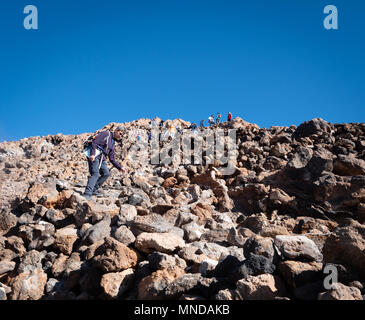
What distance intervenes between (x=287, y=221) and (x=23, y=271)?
Answer: 536 cm

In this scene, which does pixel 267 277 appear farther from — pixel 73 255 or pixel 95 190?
pixel 95 190

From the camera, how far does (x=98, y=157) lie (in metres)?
7.33

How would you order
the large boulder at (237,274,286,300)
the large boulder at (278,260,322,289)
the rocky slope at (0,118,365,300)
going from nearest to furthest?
the large boulder at (237,274,286,300) → the large boulder at (278,260,322,289) → the rocky slope at (0,118,365,300)

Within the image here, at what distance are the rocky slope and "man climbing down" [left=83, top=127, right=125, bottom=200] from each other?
→ 453 mm

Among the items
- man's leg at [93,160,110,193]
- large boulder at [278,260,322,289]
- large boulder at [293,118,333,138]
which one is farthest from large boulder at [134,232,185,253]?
large boulder at [293,118,333,138]

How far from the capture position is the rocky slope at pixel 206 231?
308 centimetres

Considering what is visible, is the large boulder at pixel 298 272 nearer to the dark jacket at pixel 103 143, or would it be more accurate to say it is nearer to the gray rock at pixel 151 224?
the gray rock at pixel 151 224

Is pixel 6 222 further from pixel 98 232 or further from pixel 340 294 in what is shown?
pixel 340 294

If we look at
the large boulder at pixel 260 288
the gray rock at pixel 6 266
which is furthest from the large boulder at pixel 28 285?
the large boulder at pixel 260 288

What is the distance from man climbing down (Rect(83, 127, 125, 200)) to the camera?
281 inches

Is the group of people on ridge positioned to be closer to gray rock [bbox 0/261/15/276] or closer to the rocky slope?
the rocky slope

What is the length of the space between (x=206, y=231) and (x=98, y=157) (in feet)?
11.8

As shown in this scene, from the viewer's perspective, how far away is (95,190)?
25.5 ft
